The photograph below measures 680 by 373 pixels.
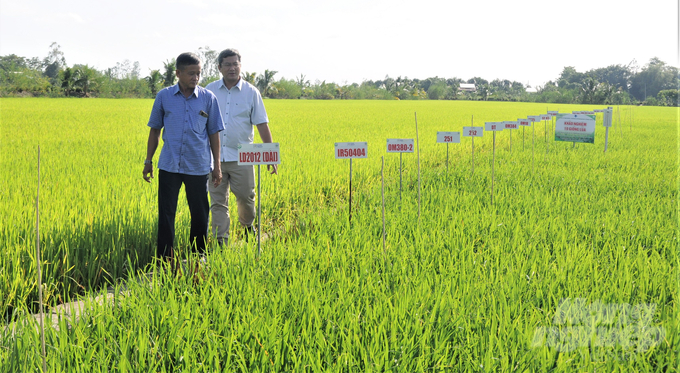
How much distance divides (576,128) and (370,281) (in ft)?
22.0

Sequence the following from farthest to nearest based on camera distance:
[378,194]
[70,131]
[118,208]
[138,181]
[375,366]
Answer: [70,131] < [138,181] < [378,194] < [118,208] < [375,366]

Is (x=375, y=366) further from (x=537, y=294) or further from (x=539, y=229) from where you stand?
(x=539, y=229)

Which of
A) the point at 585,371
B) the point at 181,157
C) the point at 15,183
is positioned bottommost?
the point at 585,371

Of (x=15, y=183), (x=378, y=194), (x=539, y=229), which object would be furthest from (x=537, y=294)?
(x=15, y=183)

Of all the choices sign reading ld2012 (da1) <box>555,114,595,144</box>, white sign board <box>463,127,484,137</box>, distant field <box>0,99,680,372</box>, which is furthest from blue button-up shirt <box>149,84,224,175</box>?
sign reading ld2012 (da1) <box>555,114,595,144</box>

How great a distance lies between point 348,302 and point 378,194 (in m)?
2.90

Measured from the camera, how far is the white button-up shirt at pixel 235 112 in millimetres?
3436

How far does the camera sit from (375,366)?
167 centimetres

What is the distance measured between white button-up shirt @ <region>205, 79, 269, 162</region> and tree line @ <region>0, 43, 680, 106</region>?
9199mm

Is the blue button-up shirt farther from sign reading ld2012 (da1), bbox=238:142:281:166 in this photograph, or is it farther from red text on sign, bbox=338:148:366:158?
red text on sign, bbox=338:148:366:158

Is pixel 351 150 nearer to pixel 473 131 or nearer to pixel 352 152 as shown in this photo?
pixel 352 152

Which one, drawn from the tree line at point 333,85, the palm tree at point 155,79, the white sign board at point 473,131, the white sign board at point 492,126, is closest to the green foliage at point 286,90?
the tree line at point 333,85

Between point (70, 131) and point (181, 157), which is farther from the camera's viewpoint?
point (70, 131)

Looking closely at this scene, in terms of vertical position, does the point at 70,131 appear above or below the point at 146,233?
above
